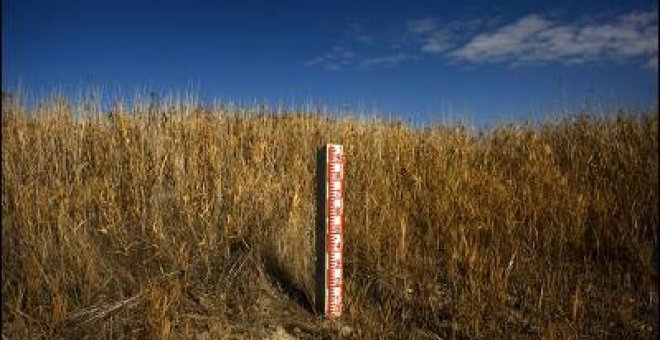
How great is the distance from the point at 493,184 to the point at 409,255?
4.24ft

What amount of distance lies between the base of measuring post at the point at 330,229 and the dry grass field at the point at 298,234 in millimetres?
101

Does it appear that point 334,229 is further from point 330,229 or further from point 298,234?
point 298,234

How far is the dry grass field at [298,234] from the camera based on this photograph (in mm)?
3420

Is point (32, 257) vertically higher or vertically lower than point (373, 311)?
higher

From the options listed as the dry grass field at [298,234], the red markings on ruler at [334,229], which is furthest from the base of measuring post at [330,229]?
the dry grass field at [298,234]

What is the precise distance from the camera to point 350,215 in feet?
15.0

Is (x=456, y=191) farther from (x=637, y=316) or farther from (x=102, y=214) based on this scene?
(x=102, y=214)

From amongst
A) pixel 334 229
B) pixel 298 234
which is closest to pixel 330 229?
pixel 334 229

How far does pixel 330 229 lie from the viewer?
11.1 ft

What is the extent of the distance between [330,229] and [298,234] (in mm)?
631

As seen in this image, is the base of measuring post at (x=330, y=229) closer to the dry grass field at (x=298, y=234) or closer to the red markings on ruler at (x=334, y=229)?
the red markings on ruler at (x=334, y=229)

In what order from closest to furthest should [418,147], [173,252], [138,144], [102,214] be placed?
[173,252] < [102,214] < [138,144] < [418,147]

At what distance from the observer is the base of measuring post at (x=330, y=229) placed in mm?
3330

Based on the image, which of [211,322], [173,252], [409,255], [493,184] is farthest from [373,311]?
[493,184]
